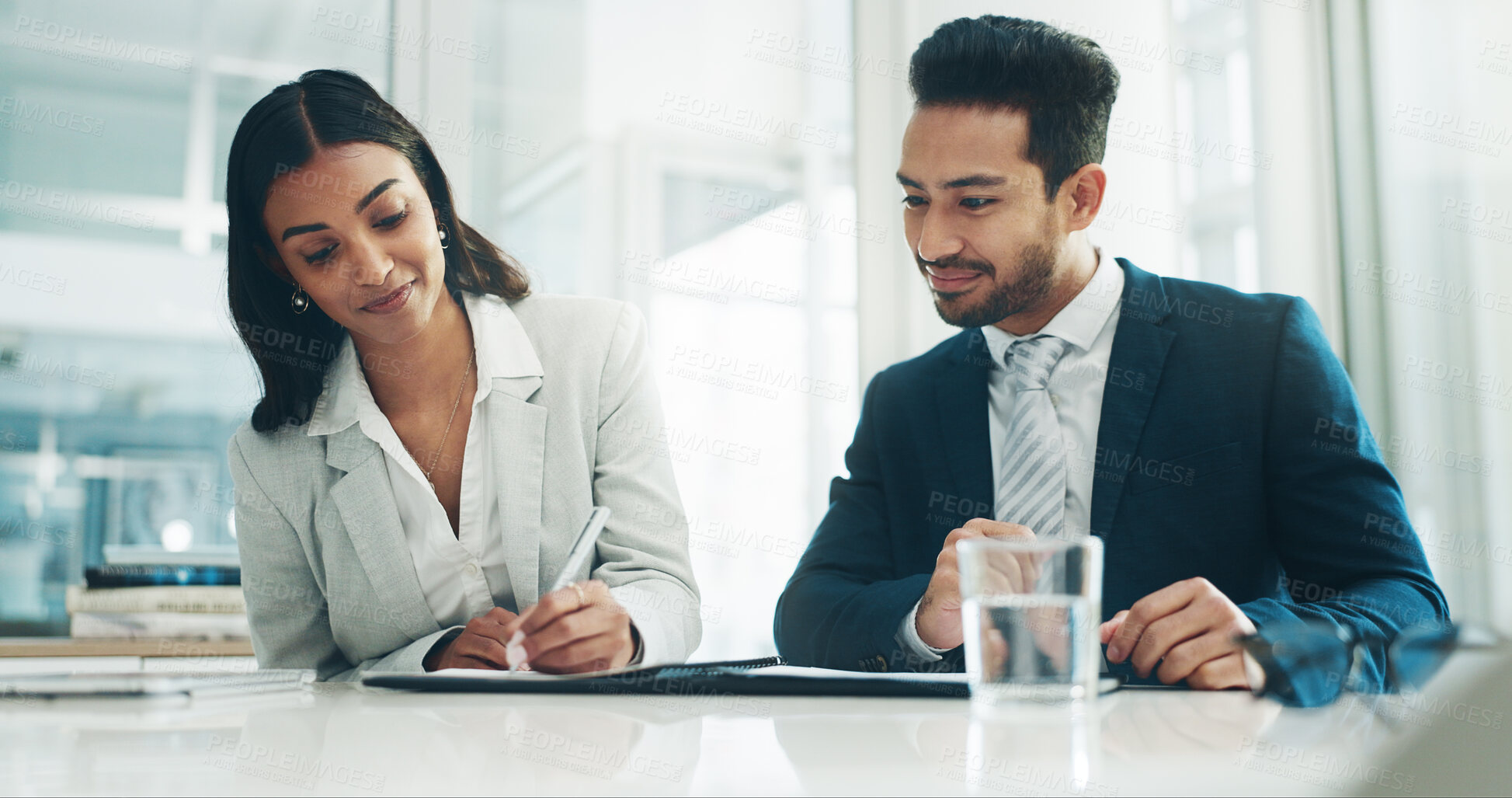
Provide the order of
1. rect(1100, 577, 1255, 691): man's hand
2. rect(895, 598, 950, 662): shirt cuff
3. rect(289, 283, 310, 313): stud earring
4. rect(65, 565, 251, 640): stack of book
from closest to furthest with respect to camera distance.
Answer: rect(1100, 577, 1255, 691): man's hand < rect(895, 598, 950, 662): shirt cuff < rect(289, 283, 310, 313): stud earring < rect(65, 565, 251, 640): stack of book

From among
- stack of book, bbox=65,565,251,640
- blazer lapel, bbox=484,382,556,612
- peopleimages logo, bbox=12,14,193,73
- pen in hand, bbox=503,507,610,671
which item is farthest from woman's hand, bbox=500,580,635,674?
peopleimages logo, bbox=12,14,193,73

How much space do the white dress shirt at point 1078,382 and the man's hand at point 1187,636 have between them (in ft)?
1.39

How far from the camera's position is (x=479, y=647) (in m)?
1.22

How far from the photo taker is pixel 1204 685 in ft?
3.07

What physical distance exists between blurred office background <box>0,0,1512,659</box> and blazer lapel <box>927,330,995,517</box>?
1201 mm

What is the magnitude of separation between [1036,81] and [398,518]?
1.10 meters

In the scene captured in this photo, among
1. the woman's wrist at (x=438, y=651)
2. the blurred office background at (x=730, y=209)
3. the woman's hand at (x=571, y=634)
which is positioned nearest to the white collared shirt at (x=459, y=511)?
the woman's wrist at (x=438, y=651)

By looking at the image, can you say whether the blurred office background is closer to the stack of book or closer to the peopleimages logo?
the peopleimages logo

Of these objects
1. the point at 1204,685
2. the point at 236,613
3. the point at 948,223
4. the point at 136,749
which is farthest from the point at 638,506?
the point at 236,613

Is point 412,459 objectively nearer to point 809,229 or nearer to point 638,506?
point 638,506

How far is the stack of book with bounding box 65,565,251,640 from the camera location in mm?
2045

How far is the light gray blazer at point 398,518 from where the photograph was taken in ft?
4.65

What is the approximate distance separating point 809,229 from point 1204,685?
2681 mm

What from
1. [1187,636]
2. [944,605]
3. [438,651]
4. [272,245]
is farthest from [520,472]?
[1187,636]
